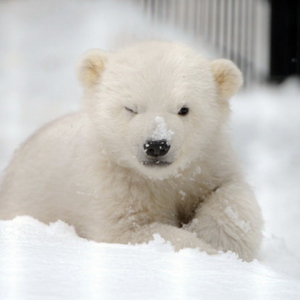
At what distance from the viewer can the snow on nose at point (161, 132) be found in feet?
10.4

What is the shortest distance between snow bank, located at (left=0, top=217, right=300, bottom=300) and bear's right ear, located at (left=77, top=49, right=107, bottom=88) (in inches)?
50.5

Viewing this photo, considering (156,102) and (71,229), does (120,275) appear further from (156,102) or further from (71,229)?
(71,229)

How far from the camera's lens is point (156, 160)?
3268 millimetres

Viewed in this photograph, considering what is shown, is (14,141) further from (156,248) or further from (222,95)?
(156,248)

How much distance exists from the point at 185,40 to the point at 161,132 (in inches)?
202

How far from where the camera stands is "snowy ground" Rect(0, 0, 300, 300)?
2105 mm

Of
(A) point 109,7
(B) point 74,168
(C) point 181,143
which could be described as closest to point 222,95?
(C) point 181,143

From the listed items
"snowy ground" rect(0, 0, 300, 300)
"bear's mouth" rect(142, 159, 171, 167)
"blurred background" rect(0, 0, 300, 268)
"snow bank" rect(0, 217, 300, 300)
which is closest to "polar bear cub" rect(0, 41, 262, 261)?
"bear's mouth" rect(142, 159, 171, 167)

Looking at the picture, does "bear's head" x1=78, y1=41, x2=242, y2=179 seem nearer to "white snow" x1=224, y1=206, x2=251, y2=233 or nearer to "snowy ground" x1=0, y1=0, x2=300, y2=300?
"white snow" x1=224, y1=206, x2=251, y2=233

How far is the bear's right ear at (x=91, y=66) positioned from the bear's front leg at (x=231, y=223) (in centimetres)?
99

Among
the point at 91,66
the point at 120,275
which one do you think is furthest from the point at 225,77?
the point at 120,275

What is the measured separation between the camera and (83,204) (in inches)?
148

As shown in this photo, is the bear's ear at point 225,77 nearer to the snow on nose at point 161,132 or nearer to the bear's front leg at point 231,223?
the bear's front leg at point 231,223

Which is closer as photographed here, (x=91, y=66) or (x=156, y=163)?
(x=156, y=163)
